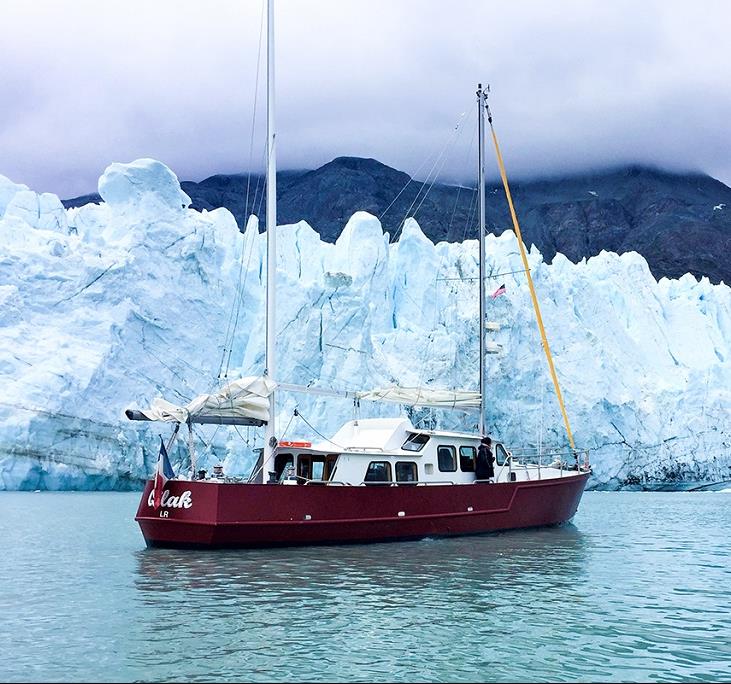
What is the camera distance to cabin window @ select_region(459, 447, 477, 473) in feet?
64.7

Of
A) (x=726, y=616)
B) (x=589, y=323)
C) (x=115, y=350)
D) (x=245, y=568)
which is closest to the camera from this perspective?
(x=726, y=616)

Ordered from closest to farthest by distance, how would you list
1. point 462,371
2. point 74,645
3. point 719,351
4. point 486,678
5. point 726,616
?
1. point 486,678
2. point 74,645
3. point 726,616
4. point 462,371
5. point 719,351

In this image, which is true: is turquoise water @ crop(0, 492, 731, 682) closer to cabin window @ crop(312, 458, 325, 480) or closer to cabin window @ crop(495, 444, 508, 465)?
cabin window @ crop(312, 458, 325, 480)

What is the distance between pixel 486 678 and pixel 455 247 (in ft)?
125

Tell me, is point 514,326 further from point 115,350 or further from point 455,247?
point 115,350

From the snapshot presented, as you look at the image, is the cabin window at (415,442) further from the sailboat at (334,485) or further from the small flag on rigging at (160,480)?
the small flag on rigging at (160,480)

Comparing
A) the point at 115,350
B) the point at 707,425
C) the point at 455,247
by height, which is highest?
the point at 455,247

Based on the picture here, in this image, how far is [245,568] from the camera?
45.7 ft

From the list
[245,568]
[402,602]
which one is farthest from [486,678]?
[245,568]

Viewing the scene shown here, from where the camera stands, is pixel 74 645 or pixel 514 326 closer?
pixel 74 645

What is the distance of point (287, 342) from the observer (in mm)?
38562

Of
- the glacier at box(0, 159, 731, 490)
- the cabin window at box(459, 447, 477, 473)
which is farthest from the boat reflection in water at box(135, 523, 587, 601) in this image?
the glacier at box(0, 159, 731, 490)

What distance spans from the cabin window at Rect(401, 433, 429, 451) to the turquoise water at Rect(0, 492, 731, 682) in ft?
6.83

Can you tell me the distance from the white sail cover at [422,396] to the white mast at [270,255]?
329 centimetres
